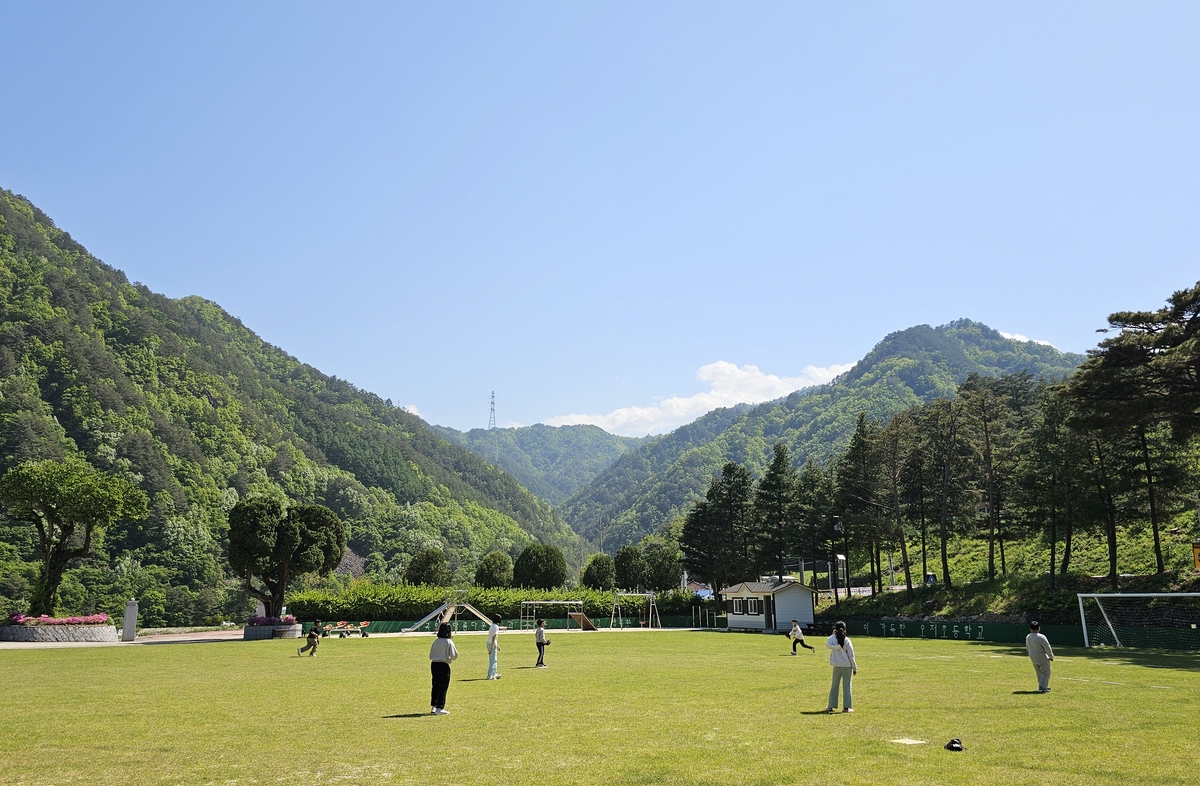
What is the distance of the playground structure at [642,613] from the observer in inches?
2795

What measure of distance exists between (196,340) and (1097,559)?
181 metres

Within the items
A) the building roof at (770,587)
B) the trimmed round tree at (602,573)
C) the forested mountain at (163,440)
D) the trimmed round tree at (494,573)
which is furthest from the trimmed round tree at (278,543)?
the forested mountain at (163,440)

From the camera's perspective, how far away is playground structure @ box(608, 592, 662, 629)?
71000 millimetres

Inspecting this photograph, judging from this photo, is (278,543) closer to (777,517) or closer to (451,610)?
(451,610)

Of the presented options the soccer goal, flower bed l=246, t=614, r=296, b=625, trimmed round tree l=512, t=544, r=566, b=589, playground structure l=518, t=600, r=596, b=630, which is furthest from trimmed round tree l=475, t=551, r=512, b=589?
the soccer goal

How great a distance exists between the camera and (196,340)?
180875mm

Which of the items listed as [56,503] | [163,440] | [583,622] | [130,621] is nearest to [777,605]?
[583,622]

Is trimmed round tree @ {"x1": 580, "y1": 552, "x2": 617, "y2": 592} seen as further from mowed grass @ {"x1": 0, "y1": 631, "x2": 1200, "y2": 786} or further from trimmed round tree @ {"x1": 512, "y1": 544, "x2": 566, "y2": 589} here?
mowed grass @ {"x1": 0, "y1": 631, "x2": 1200, "y2": 786}

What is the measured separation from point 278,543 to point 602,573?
47.9 metres

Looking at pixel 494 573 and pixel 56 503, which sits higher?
pixel 56 503

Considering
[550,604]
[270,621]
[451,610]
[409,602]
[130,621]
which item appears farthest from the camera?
[550,604]

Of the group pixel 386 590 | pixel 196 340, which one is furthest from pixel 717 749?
pixel 196 340

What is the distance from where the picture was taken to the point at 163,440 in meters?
130

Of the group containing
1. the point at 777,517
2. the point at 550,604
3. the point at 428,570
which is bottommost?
the point at 550,604
